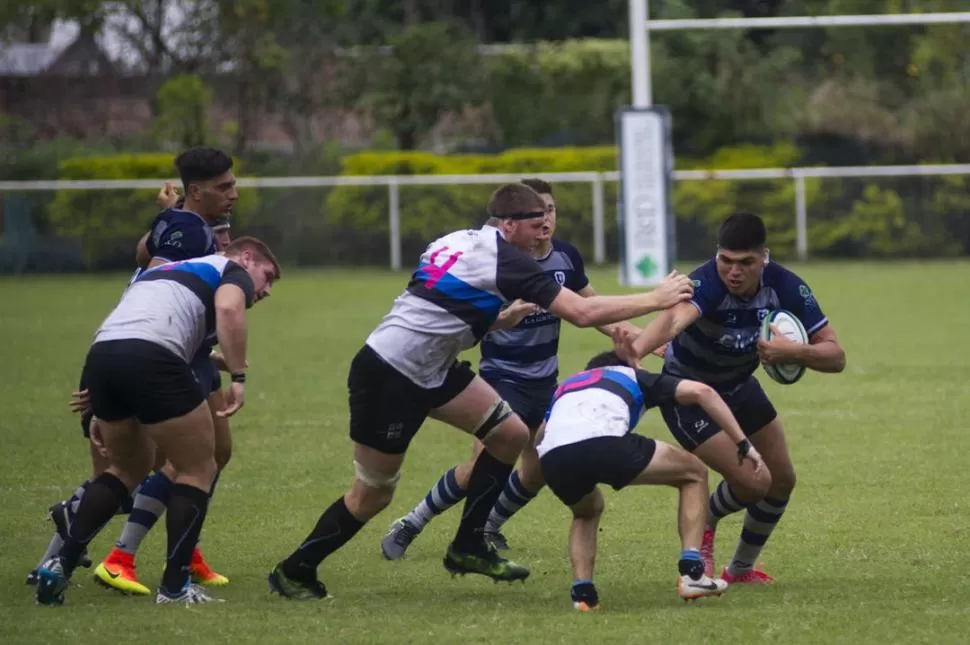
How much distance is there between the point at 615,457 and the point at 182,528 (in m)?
1.89

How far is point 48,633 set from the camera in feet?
21.7

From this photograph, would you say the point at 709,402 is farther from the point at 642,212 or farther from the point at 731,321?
the point at 642,212

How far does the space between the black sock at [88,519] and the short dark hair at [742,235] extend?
2.92 meters

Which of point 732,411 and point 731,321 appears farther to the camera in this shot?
point 732,411

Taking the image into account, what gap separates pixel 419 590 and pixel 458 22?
32.8m

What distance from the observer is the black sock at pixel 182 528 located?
7070 millimetres

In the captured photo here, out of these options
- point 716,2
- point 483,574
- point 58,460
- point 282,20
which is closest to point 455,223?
point 282,20

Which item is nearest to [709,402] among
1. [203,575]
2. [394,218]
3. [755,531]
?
[755,531]

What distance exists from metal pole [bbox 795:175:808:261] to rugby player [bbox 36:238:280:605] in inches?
882

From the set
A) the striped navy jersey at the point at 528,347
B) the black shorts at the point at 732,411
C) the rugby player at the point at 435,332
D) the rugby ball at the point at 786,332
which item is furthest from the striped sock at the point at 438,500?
the rugby ball at the point at 786,332

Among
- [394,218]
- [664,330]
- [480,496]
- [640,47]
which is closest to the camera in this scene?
[664,330]

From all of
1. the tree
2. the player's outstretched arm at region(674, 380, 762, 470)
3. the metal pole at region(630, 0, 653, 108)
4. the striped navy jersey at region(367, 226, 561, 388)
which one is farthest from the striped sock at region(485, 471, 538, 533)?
the tree

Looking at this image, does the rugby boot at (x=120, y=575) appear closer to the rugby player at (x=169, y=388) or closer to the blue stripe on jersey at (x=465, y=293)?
the rugby player at (x=169, y=388)

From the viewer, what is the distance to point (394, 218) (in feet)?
95.8
